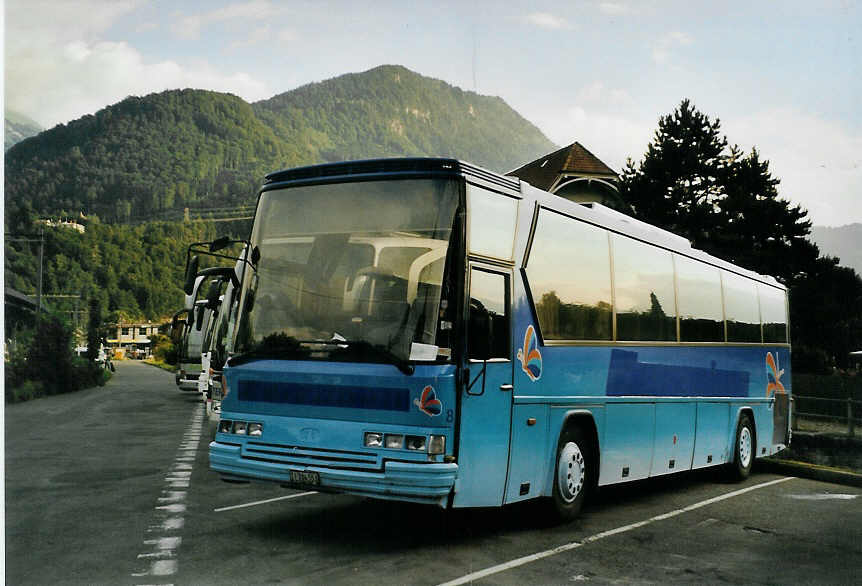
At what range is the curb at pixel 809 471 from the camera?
13.7 m

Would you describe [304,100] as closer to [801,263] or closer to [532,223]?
[801,263]

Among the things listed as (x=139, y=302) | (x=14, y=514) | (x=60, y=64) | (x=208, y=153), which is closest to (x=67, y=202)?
(x=139, y=302)

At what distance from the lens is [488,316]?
26.9 ft

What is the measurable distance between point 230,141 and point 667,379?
10056 cm

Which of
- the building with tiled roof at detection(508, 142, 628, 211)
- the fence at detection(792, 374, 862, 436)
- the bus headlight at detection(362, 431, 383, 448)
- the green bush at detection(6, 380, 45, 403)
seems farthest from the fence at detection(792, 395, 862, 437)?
the green bush at detection(6, 380, 45, 403)

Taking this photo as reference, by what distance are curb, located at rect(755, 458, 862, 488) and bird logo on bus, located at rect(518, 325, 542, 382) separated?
689cm

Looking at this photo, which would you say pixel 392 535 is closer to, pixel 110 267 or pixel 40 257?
pixel 40 257

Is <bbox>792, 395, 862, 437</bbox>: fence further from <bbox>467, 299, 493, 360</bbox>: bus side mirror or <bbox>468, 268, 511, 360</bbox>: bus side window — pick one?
<bbox>467, 299, 493, 360</bbox>: bus side mirror

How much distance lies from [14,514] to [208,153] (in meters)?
89.5

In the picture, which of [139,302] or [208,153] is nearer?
[139,302]

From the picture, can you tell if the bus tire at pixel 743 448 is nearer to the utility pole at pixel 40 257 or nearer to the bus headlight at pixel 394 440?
the bus headlight at pixel 394 440

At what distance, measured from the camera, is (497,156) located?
74.0 m

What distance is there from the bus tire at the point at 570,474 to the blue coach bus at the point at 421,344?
2 centimetres

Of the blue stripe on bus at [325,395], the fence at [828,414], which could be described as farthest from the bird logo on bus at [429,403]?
the fence at [828,414]
